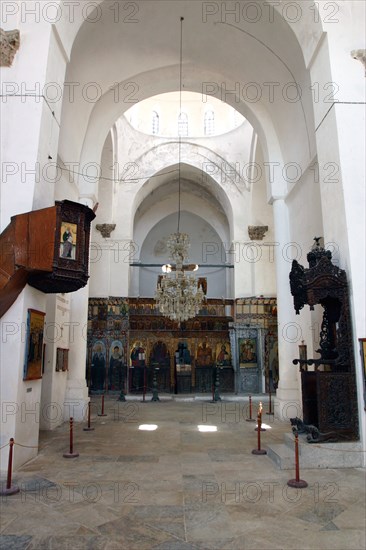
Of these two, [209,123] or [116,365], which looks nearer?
[116,365]

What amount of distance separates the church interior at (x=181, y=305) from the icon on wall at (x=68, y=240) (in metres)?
0.03

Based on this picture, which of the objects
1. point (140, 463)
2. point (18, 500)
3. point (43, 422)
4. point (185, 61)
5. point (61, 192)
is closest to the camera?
point (18, 500)

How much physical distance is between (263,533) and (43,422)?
6.76 metres

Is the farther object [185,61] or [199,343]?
[199,343]

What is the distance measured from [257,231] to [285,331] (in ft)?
27.3

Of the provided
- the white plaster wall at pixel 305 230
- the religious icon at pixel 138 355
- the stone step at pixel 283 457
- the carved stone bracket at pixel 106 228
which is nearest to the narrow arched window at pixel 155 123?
the carved stone bracket at pixel 106 228

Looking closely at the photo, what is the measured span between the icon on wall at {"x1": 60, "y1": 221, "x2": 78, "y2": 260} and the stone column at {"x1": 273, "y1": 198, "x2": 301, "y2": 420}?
6658 mm

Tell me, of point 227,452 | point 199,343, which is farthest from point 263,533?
point 199,343

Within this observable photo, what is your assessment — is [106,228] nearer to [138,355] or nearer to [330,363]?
[138,355]

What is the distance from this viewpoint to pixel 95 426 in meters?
9.83

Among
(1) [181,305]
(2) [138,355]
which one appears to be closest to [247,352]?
(2) [138,355]

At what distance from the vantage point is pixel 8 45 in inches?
283

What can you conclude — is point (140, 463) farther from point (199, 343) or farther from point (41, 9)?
point (199, 343)

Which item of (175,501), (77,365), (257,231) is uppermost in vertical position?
(257,231)
